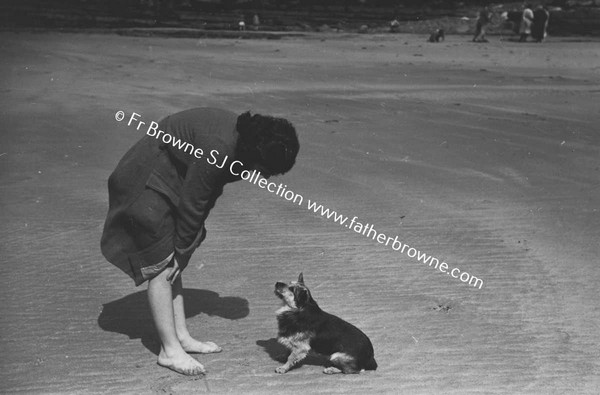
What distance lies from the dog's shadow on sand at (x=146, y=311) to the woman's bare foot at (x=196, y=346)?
240 mm

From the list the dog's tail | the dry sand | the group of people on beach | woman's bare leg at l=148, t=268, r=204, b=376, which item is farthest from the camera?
the group of people on beach

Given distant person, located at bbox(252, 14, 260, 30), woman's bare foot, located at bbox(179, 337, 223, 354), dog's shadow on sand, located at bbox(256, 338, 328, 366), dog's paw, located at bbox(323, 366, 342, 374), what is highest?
dog's paw, located at bbox(323, 366, 342, 374)

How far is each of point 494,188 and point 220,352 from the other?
5023mm

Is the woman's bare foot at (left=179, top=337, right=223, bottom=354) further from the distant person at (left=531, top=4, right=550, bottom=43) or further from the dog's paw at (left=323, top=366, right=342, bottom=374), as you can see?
the distant person at (left=531, top=4, right=550, bottom=43)

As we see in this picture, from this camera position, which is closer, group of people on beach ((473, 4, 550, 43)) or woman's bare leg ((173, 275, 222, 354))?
woman's bare leg ((173, 275, 222, 354))

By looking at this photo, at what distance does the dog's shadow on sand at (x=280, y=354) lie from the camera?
5319 mm

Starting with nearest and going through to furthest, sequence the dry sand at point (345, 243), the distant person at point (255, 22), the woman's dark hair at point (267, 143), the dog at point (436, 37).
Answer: the woman's dark hair at point (267, 143) < the dry sand at point (345, 243) < the dog at point (436, 37) < the distant person at point (255, 22)

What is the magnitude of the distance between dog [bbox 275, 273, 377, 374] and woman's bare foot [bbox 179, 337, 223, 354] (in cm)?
46

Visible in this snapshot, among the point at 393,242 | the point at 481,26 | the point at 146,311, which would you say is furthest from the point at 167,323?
the point at 481,26

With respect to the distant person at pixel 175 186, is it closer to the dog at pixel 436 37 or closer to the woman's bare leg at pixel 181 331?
the woman's bare leg at pixel 181 331

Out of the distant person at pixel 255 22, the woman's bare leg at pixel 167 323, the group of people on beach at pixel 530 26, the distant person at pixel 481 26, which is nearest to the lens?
the woman's bare leg at pixel 167 323

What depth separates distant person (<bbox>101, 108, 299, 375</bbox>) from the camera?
185 inches

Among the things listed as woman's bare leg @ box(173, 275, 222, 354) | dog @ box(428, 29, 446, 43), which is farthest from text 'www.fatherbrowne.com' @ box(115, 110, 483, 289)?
dog @ box(428, 29, 446, 43)

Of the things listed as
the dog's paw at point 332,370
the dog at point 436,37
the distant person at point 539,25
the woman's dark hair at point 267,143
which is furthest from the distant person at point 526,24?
the woman's dark hair at point 267,143
